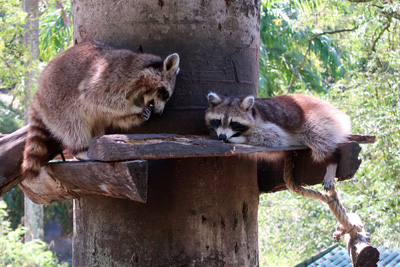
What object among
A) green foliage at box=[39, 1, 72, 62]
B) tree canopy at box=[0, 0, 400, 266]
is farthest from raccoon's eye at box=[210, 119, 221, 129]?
green foliage at box=[39, 1, 72, 62]

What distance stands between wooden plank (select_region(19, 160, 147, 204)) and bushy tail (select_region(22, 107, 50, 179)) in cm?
5

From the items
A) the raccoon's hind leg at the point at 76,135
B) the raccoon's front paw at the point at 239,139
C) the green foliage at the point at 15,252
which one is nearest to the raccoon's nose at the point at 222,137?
the raccoon's front paw at the point at 239,139

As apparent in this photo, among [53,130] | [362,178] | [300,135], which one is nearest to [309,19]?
[362,178]

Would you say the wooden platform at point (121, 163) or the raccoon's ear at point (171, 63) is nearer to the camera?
the wooden platform at point (121, 163)

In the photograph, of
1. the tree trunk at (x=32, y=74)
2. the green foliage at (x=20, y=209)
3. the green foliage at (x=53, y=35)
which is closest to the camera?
the tree trunk at (x=32, y=74)

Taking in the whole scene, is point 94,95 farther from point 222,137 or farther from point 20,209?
point 20,209

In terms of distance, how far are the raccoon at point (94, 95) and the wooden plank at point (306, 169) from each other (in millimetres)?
843

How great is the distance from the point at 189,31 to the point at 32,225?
8.58m

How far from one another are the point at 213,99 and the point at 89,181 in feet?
2.52

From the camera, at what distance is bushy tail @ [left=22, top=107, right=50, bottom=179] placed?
235 cm

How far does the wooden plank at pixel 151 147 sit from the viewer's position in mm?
1738

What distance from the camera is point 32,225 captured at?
9.84 metres

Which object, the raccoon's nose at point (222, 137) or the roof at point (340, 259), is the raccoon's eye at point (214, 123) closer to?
the raccoon's nose at point (222, 137)

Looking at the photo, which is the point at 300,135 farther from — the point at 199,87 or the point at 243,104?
the point at 199,87
